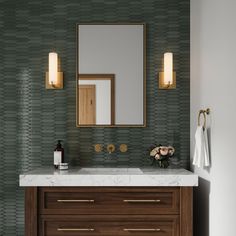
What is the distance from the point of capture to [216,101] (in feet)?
8.99

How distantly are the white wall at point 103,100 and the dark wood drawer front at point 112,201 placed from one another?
782mm

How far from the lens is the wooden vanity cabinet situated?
113 inches

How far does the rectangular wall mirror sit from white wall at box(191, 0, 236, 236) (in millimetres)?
483

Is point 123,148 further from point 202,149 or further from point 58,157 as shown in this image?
point 202,149

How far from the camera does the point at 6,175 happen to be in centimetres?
347

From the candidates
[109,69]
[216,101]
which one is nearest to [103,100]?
[109,69]

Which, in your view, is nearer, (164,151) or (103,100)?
(164,151)

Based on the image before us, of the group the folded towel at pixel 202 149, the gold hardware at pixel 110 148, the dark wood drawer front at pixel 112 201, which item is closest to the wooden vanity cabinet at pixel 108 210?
the dark wood drawer front at pixel 112 201

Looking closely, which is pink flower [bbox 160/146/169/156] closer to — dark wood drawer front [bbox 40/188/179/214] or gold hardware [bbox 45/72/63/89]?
dark wood drawer front [bbox 40/188/179/214]

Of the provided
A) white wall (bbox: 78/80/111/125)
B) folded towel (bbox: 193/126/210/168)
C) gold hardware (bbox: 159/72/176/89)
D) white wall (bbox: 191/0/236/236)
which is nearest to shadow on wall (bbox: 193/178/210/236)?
white wall (bbox: 191/0/236/236)

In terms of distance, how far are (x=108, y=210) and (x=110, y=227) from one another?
12 centimetres

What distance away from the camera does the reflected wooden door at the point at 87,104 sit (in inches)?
136

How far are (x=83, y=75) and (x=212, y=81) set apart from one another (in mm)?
1166

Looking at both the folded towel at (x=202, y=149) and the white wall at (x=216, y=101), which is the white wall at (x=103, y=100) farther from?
the folded towel at (x=202, y=149)
